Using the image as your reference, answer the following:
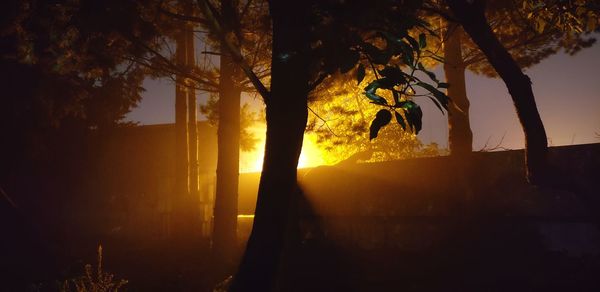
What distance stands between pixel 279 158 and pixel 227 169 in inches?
281

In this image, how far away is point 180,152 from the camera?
13781 mm

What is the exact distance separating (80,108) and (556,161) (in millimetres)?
15401

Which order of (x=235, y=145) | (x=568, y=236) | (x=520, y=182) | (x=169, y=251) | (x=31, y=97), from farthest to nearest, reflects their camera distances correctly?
(x=31, y=97)
(x=169, y=251)
(x=235, y=145)
(x=520, y=182)
(x=568, y=236)

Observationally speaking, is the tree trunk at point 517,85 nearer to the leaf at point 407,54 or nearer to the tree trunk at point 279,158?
the tree trunk at point 279,158

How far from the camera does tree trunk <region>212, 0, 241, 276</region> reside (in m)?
10.0

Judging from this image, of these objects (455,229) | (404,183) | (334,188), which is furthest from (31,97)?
(455,229)

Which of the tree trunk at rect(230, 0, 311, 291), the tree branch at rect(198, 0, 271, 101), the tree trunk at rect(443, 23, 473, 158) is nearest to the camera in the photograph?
the tree trunk at rect(230, 0, 311, 291)

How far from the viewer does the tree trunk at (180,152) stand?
13242 millimetres

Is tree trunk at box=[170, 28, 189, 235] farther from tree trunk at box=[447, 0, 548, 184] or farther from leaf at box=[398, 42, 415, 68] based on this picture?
leaf at box=[398, 42, 415, 68]

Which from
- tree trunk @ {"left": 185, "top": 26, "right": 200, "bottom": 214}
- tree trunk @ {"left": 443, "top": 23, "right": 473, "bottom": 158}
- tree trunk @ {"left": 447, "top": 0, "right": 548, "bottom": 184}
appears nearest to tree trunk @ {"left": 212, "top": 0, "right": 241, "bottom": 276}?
tree trunk @ {"left": 185, "top": 26, "right": 200, "bottom": 214}

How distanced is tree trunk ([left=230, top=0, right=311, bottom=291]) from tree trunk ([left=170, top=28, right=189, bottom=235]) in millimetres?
10551

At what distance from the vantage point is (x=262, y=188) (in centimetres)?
316

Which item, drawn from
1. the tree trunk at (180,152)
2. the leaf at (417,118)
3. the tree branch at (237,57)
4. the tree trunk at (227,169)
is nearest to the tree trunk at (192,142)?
the tree trunk at (180,152)

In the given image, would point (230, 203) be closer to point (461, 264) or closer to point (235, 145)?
point (235, 145)
